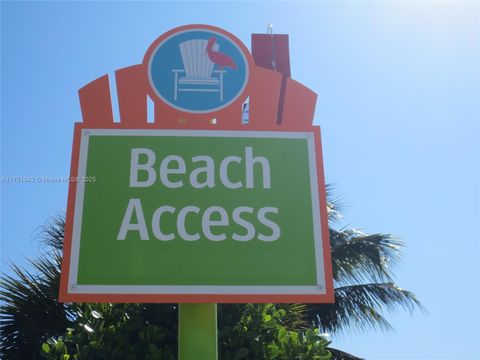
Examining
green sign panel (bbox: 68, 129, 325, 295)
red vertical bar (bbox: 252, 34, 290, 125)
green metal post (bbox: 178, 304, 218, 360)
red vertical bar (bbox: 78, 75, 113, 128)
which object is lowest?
green metal post (bbox: 178, 304, 218, 360)

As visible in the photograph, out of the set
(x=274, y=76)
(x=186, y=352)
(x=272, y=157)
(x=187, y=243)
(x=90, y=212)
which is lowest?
(x=186, y=352)

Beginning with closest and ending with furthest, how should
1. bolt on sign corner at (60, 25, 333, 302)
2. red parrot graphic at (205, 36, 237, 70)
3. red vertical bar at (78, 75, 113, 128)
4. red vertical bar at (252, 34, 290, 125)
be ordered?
bolt on sign corner at (60, 25, 333, 302) < red vertical bar at (78, 75, 113, 128) < red parrot graphic at (205, 36, 237, 70) < red vertical bar at (252, 34, 290, 125)

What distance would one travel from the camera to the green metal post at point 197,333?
3.04 metres

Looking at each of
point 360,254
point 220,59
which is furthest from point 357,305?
point 220,59

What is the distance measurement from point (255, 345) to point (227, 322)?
1.29ft

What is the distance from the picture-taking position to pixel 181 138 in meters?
3.46

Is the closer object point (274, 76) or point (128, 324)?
point (274, 76)

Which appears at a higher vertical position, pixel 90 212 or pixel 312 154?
pixel 312 154

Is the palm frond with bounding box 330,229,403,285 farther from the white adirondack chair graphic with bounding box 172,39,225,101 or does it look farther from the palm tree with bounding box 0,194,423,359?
the white adirondack chair graphic with bounding box 172,39,225,101

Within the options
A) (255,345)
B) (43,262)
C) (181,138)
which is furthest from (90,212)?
(43,262)

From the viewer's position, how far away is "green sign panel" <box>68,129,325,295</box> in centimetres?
301

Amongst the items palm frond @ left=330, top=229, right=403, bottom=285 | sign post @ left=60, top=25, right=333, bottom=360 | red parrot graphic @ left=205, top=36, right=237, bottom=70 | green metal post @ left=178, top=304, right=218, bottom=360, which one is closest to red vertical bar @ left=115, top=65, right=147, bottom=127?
sign post @ left=60, top=25, right=333, bottom=360

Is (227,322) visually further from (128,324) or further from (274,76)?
(274,76)

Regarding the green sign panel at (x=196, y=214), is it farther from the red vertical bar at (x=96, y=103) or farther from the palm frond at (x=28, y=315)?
the palm frond at (x=28, y=315)
